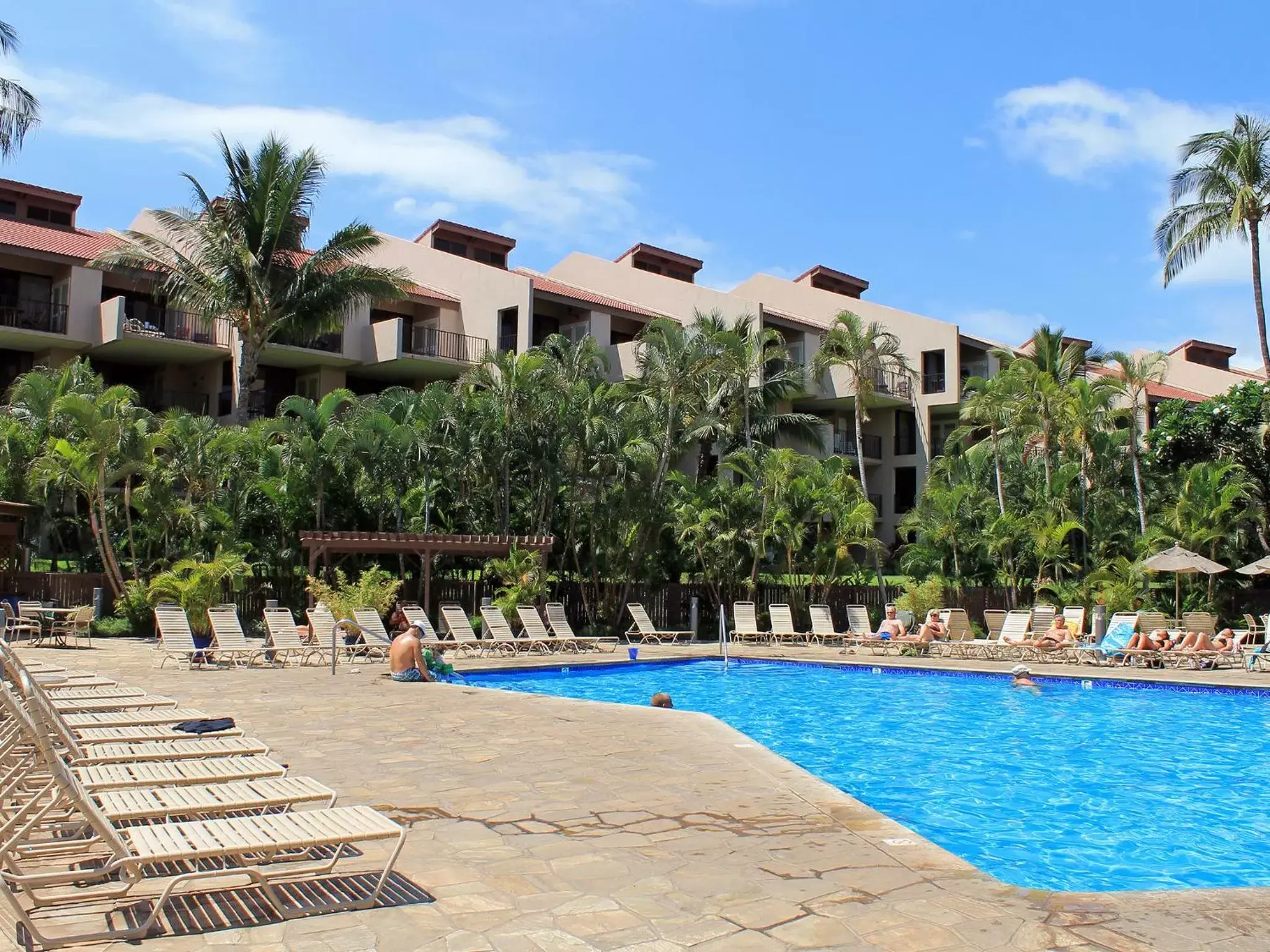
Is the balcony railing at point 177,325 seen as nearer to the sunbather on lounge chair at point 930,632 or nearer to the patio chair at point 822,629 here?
the patio chair at point 822,629

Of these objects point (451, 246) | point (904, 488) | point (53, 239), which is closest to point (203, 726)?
point (53, 239)

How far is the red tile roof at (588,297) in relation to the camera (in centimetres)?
3506

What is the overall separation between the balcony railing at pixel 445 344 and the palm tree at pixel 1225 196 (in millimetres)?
19736

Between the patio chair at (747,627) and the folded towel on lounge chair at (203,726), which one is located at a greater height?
the folded towel on lounge chair at (203,726)

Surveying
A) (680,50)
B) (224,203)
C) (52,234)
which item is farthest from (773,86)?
(52,234)

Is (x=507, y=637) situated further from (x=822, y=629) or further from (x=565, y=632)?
(x=822, y=629)

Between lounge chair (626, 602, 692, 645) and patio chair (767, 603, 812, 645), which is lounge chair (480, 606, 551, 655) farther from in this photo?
patio chair (767, 603, 812, 645)

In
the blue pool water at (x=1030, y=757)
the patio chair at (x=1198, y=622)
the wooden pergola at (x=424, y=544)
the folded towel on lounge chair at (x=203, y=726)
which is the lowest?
the blue pool water at (x=1030, y=757)

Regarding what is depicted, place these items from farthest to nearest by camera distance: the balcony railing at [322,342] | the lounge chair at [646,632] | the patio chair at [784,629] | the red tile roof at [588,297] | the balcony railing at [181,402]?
1. the red tile roof at [588,297]
2. the balcony railing at [181,402]
3. the balcony railing at [322,342]
4. the patio chair at [784,629]
5. the lounge chair at [646,632]

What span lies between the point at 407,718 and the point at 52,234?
27.9 m

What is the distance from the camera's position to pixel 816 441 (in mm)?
36188

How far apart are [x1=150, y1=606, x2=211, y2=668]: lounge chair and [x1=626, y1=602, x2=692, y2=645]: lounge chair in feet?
29.2

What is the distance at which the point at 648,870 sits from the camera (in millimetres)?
5133

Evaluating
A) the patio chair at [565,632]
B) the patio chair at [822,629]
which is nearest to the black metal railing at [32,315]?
the patio chair at [565,632]
